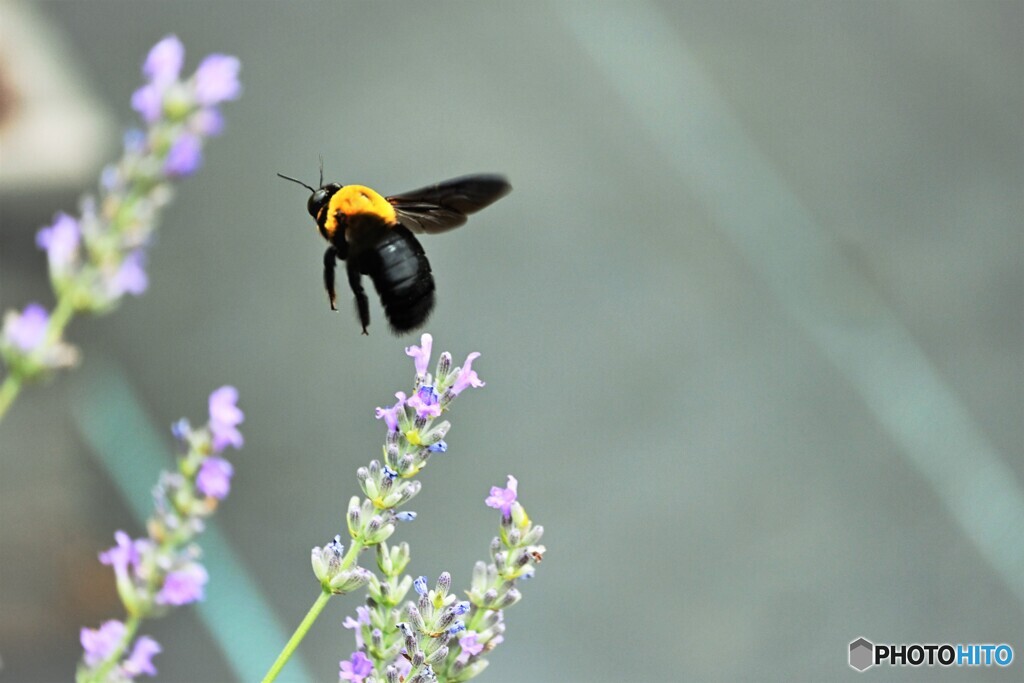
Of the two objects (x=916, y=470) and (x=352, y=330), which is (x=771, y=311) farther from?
(x=352, y=330)

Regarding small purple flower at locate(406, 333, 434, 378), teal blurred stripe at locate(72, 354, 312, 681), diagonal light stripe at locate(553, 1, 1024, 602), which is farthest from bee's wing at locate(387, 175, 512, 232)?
diagonal light stripe at locate(553, 1, 1024, 602)

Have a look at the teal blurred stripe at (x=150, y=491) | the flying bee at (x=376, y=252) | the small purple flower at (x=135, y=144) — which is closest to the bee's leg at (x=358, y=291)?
the flying bee at (x=376, y=252)

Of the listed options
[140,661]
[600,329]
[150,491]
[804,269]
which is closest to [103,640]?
[140,661]

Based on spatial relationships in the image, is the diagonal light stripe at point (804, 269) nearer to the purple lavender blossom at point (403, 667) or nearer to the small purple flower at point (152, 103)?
the purple lavender blossom at point (403, 667)

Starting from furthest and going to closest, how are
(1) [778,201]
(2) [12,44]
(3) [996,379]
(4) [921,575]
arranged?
(1) [778,201]
(3) [996,379]
(4) [921,575]
(2) [12,44]

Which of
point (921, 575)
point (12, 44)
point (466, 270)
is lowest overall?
point (921, 575)

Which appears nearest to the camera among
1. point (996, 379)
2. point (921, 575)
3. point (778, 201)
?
point (921, 575)

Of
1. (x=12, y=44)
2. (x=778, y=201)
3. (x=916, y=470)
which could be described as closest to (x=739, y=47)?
(x=778, y=201)
